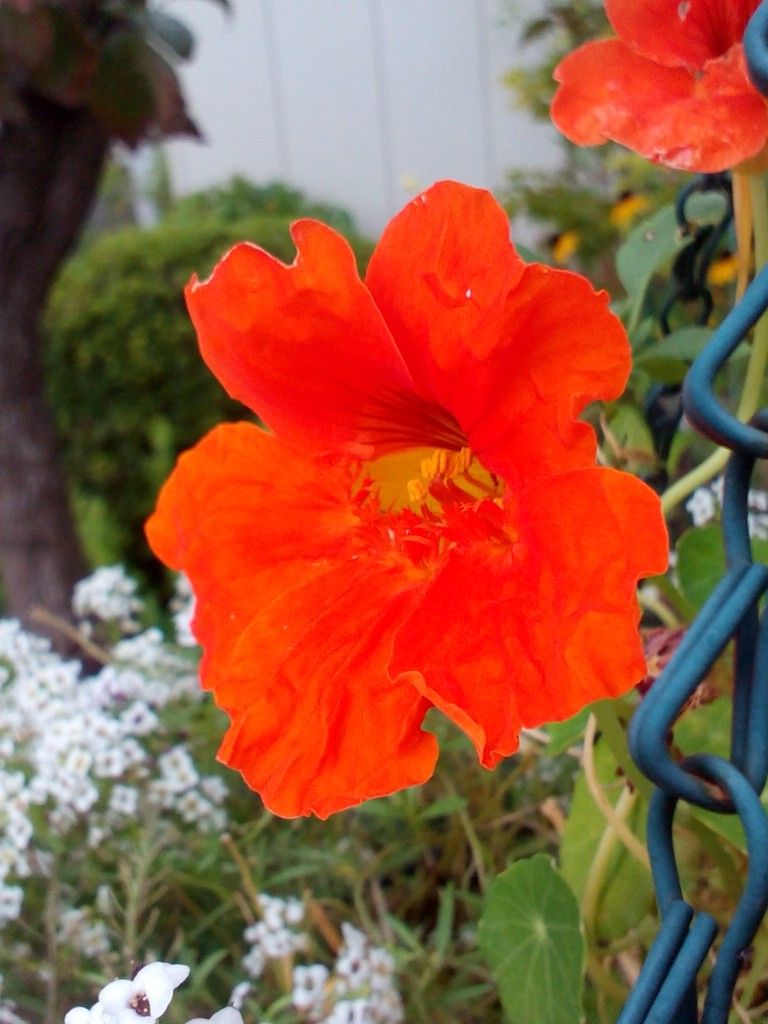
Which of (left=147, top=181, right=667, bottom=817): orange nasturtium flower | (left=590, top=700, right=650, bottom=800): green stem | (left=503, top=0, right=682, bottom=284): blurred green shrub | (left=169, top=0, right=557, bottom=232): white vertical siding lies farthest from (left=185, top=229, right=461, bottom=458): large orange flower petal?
(left=169, top=0, right=557, bottom=232): white vertical siding

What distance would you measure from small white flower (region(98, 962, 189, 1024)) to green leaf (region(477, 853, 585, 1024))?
176 millimetres

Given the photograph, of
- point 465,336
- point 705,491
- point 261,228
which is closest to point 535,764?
point 705,491

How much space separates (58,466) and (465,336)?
1.17 metres

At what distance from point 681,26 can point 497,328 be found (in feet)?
0.48

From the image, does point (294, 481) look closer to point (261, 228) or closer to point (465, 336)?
point (465, 336)

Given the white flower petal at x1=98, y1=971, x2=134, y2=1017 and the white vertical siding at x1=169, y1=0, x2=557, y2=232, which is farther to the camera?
the white vertical siding at x1=169, y1=0, x2=557, y2=232

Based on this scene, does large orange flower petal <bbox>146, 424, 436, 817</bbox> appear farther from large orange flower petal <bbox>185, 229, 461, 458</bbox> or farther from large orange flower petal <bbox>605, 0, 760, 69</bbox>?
large orange flower petal <bbox>605, 0, 760, 69</bbox>

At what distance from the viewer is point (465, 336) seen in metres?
0.35

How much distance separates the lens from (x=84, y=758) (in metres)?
0.59

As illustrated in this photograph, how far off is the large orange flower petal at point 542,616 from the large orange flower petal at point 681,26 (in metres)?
0.17

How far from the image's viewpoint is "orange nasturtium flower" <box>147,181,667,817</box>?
12.7 inches

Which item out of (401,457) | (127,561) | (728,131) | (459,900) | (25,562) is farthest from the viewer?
(127,561)

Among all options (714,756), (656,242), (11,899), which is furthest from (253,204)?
(714,756)

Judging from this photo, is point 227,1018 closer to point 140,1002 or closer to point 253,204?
point 140,1002
